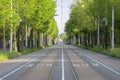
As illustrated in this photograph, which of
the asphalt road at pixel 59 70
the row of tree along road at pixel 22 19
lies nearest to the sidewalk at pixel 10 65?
the asphalt road at pixel 59 70

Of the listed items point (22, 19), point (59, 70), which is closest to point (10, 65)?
point (59, 70)

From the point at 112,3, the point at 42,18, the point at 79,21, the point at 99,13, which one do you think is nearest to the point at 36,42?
the point at 79,21

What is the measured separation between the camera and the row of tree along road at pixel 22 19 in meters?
50.8

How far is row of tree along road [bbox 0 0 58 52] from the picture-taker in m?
50.8

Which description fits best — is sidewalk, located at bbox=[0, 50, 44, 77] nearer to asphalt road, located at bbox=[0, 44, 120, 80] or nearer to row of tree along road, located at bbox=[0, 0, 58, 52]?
asphalt road, located at bbox=[0, 44, 120, 80]

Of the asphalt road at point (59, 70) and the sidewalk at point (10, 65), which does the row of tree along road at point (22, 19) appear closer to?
the sidewalk at point (10, 65)

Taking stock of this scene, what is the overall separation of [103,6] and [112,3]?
15.5ft

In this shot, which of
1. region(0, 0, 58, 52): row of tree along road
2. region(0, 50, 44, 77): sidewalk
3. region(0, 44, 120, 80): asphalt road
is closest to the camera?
region(0, 44, 120, 80): asphalt road

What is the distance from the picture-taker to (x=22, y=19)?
256 feet

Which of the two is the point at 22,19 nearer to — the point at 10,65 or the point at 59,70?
the point at 10,65

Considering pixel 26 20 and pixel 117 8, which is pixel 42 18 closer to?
pixel 26 20

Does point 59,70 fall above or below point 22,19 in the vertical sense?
below

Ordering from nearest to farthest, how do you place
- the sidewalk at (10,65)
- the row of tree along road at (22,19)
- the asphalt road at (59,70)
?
the asphalt road at (59,70) < the sidewalk at (10,65) < the row of tree along road at (22,19)

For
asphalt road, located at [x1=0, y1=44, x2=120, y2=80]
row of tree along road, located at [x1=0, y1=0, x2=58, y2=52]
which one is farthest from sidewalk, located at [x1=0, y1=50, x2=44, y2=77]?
row of tree along road, located at [x1=0, y1=0, x2=58, y2=52]
